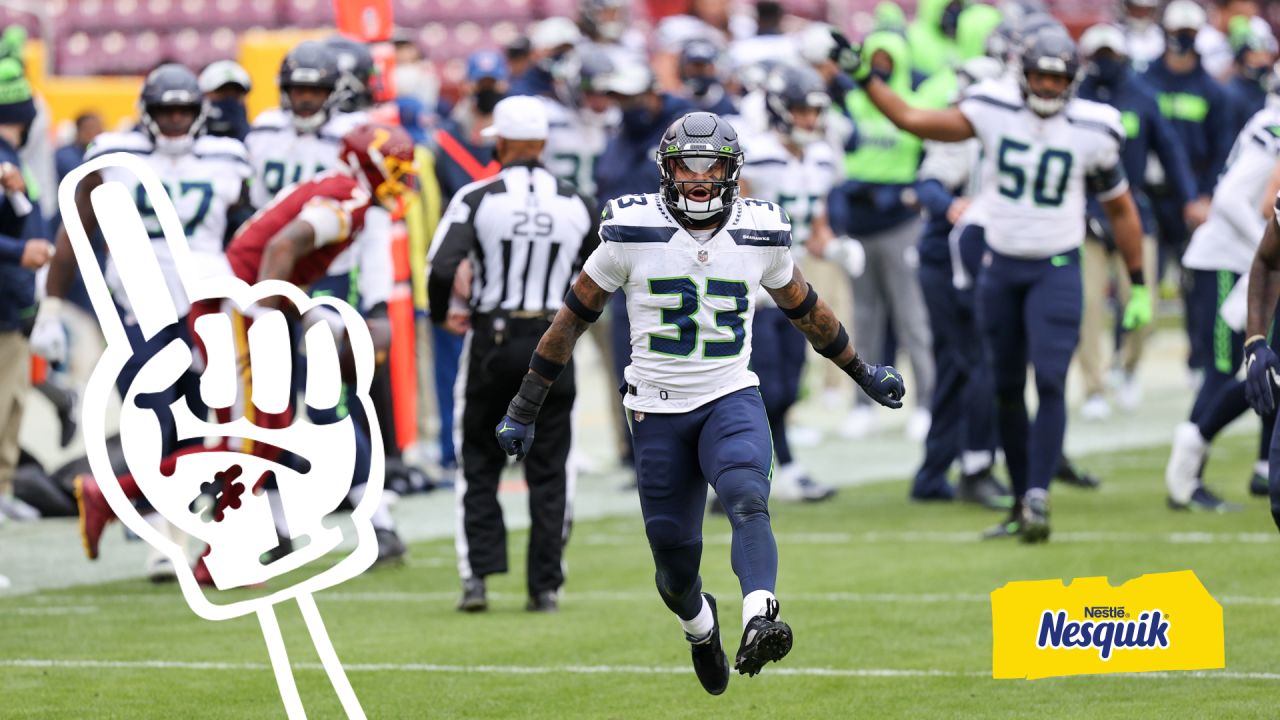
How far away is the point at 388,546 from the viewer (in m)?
9.84

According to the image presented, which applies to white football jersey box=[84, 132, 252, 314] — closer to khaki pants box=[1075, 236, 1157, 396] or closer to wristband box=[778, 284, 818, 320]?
wristband box=[778, 284, 818, 320]

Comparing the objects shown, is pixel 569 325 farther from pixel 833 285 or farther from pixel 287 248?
pixel 833 285

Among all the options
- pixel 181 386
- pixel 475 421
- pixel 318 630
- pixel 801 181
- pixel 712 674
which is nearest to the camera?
pixel 318 630

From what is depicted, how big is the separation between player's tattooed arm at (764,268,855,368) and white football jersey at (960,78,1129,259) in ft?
11.3

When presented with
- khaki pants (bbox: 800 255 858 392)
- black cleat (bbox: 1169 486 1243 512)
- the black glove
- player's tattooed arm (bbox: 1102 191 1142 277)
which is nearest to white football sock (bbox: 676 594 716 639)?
the black glove

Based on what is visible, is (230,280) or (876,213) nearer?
(230,280)

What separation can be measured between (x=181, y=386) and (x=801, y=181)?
4184 millimetres

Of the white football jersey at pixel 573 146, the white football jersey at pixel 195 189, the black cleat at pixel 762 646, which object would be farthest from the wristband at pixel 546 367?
the white football jersey at pixel 573 146

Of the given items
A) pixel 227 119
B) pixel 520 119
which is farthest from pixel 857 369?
pixel 227 119

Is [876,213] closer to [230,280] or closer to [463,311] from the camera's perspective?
[463,311]

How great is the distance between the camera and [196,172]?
9523 mm

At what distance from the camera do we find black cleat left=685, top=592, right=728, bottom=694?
21.6 feet

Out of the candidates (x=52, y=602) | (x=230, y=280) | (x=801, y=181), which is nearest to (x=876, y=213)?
(x=801, y=181)

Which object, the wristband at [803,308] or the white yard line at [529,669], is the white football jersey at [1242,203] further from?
the wristband at [803,308]
